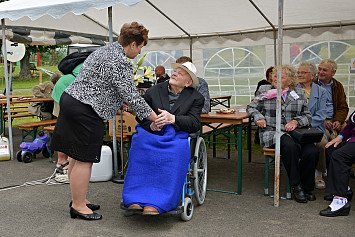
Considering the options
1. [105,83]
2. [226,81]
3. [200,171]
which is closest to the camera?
[105,83]

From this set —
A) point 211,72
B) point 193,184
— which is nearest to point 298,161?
point 193,184

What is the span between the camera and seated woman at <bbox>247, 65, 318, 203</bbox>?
437cm

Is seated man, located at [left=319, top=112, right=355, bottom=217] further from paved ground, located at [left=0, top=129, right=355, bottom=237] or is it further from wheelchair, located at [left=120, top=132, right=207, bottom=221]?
wheelchair, located at [left=120, top=132, right=207, bottom=221]

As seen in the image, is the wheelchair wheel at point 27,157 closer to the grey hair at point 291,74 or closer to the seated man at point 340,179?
the grey hair at point 291,74

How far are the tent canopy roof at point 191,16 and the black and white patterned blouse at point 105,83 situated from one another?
1949 mm

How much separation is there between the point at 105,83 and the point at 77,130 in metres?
0.47

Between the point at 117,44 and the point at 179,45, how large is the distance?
5.74 meters

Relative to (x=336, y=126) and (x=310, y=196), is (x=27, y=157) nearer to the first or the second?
(x=310, y=196)

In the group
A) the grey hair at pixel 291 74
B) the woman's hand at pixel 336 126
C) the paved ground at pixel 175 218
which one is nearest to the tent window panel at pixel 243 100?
the woman's hand at pixel 336 126

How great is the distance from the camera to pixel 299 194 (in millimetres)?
4391

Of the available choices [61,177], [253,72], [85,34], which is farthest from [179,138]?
[85,34]

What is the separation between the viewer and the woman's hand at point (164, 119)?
146 inches

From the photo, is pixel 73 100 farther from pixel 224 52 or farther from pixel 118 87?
pixel 224 52

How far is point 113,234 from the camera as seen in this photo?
350 cm
